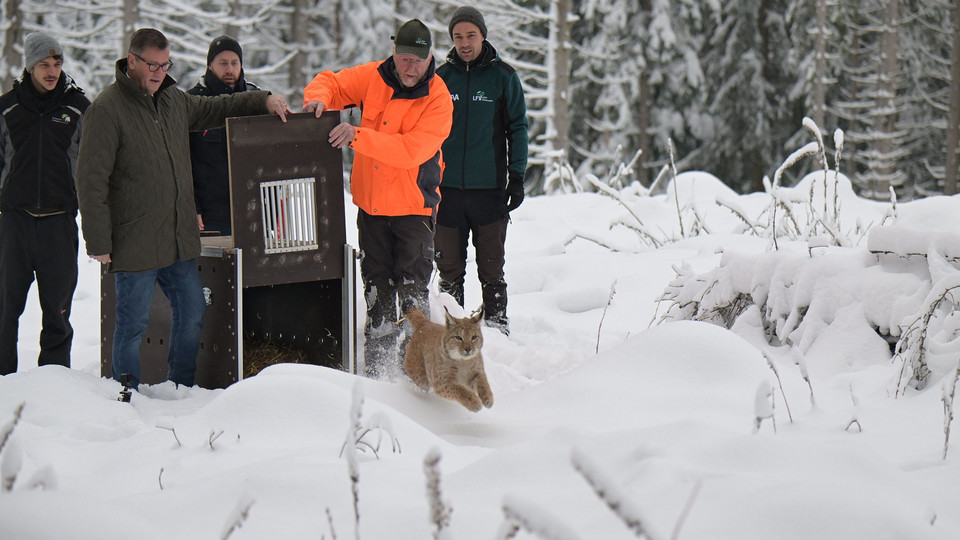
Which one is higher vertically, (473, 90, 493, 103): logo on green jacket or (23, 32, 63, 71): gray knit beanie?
(23, 32, 63, 71): gray knit beanie

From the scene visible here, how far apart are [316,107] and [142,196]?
0.91m

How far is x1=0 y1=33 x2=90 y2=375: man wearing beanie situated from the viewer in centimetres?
490

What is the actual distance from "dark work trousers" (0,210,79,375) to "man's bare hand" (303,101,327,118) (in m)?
1.51

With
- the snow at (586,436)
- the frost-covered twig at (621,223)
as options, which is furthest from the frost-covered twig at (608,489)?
the frost-covered twig at (621,223)

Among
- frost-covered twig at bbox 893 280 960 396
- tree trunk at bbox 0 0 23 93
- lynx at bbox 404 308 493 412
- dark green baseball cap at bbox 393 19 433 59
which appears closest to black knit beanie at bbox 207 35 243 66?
dark green baseball cap at bbox 393 19 433 59

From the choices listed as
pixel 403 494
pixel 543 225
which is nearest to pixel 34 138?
pixel 403 494

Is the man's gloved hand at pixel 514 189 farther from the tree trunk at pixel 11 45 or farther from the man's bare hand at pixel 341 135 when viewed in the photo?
the tree trunk at pixel 11 45

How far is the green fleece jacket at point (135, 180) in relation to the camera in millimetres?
4258

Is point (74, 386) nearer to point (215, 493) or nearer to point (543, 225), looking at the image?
point (215, 493)

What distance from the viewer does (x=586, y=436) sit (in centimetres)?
285

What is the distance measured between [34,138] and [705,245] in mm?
5474

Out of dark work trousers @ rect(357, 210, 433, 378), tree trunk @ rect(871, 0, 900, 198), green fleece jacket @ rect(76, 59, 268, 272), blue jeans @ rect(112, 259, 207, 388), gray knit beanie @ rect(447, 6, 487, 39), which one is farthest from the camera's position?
tree trunk @ rect(871, 0, 900, 198)

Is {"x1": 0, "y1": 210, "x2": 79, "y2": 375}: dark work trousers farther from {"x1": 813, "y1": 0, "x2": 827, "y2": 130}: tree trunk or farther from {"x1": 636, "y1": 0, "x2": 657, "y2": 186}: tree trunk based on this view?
{"x1": 813, "y1": 0, "x2": 827, "y2": 130}: tree trunk

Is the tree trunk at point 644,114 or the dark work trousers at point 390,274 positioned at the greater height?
the tree trunk at point 644,114
